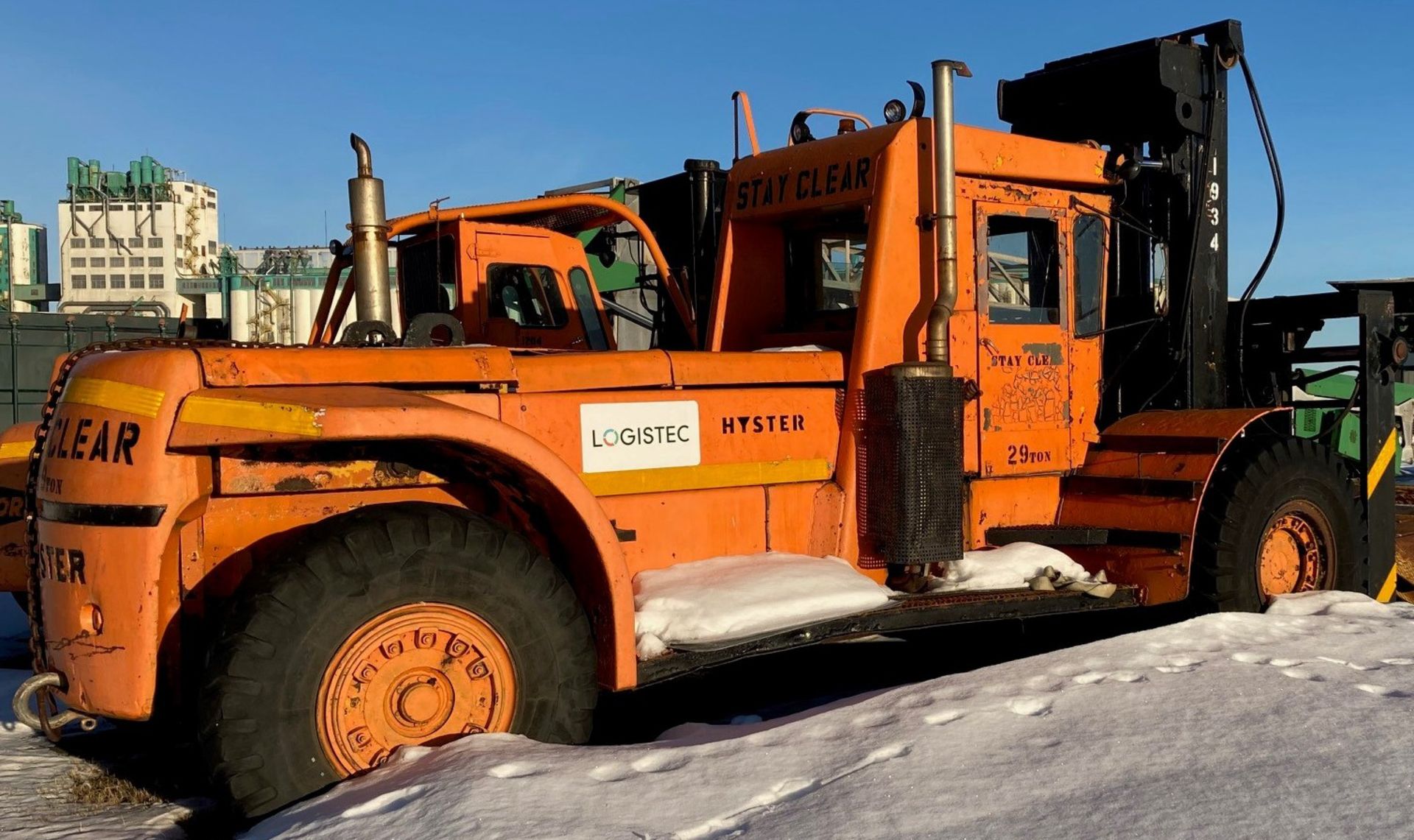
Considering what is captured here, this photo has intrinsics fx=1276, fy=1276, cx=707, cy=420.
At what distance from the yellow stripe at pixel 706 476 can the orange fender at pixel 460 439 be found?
353 mm

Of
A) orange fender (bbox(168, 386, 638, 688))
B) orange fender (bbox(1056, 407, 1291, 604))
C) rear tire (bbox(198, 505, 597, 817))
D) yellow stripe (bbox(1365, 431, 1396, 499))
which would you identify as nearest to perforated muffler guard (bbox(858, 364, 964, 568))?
orange fender (bbox(1056, 407, 1291, 604))

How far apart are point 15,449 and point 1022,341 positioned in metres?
5.01

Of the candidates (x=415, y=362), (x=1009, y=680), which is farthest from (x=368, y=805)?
(x=1009, y=680)

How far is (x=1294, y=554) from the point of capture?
21.3 feet

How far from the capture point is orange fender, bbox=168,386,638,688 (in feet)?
12.7

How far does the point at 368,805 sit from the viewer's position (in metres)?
3.65

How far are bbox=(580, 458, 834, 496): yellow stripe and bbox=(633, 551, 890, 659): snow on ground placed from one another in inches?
12.8

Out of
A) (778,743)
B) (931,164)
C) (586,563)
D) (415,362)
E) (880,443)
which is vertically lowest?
(778,743)

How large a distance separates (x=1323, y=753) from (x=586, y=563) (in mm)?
2442

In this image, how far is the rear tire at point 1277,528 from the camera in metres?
6.00

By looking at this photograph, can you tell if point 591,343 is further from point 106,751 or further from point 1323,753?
point 1323,753

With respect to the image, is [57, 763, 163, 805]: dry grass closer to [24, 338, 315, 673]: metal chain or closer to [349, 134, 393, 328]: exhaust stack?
[24, 338, 315, 673]: metal chain

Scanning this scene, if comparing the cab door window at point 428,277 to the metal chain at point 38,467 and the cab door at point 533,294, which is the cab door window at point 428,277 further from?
the metal chain at point 38,467

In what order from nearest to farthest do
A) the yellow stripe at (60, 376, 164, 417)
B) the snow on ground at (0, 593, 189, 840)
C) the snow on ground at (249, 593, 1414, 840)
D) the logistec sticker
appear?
the snow on ground at (249, 593, 1414, 840) < the yellow stripe at (60, 376, 164, 417) < the snow on ground at (0, 593, 189, 840) < the logistec sticker
